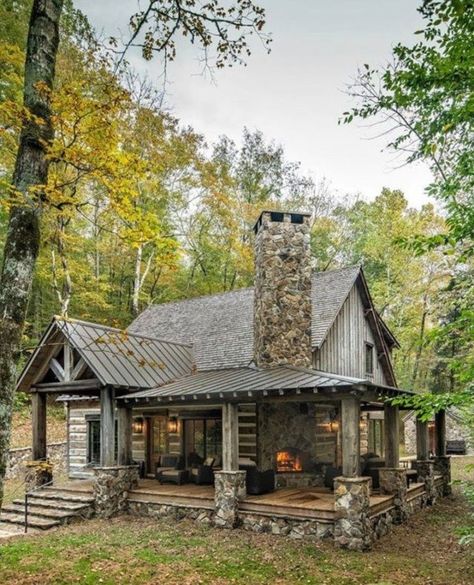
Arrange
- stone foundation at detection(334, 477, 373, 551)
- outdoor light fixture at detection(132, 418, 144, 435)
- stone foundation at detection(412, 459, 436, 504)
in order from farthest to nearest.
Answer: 1. outdoor light fixture at detection(132, 418, 144, 435)
2. stone foundation at detection(412, 459, 436, 504)
3. stone foundation at detection(334, 477, 373, 551)

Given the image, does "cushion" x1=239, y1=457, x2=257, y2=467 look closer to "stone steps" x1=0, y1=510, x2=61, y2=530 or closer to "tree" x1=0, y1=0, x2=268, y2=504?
"stone steps" x1=0, y1=510, x2=61, y2=530

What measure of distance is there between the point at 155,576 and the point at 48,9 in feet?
24.9

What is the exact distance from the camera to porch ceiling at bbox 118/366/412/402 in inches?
388

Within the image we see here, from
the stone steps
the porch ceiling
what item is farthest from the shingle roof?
the stone steps

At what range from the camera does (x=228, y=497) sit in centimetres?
1073

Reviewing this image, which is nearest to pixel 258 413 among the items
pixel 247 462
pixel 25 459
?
pixel 247 462

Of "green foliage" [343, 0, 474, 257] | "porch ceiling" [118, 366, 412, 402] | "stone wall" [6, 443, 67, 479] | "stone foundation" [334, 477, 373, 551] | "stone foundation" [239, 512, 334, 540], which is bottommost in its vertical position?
"stone wall" [6, 443, 67, 479]

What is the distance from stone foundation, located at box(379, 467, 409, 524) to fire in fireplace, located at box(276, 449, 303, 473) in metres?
2.31

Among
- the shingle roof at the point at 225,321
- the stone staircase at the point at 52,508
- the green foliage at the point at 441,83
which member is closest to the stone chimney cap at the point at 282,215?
the shingle roof at the point at 225,321

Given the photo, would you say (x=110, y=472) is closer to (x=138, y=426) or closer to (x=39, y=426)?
(x=39, y=426)

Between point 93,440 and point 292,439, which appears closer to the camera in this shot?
point 292,439

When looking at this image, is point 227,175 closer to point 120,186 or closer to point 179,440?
point 179,440

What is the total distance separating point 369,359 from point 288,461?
6378 mm

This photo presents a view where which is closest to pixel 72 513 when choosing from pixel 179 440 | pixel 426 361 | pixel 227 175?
pixel 179 440
